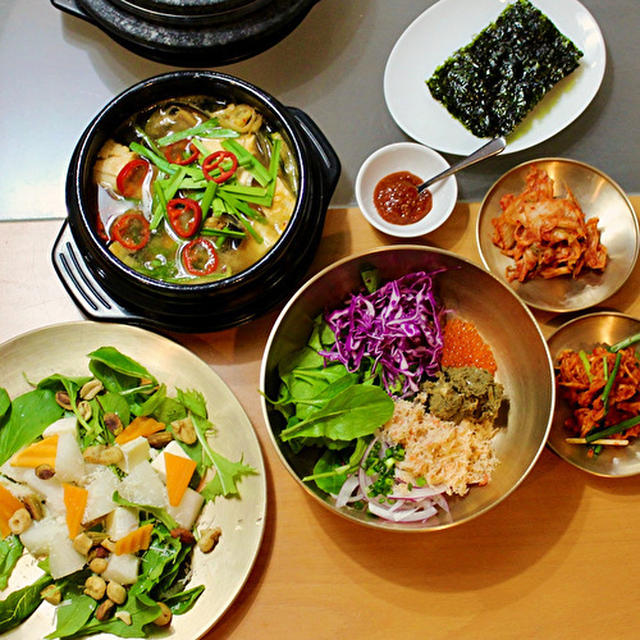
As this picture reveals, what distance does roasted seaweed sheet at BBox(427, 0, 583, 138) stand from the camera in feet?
6.05

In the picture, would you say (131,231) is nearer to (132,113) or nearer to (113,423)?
(132,113)

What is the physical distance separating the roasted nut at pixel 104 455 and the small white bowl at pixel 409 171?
88 centimetres

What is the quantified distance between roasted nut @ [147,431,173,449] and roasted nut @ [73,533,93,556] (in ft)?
0.86

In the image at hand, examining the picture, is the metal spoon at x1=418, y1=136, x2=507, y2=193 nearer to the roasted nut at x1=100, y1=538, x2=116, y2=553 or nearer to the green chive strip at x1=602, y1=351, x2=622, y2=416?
the green chive strip at x1=602, y1=351, x2=622, y2=416

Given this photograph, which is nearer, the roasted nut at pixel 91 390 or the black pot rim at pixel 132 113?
the black pot rim at pixel 132 113

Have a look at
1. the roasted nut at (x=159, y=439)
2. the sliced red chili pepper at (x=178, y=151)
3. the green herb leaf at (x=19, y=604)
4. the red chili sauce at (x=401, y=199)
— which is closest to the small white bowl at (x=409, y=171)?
the red chili sauce at (x=401, y=199)

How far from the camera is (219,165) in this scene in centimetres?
165

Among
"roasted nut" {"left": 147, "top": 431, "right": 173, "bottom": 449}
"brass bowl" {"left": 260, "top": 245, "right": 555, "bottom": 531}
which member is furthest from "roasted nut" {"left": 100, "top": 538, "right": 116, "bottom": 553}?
"brass bowl" {"left": 260, "top": 245, "right": 555, "bottom": 531}

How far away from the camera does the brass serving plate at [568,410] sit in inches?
66.5

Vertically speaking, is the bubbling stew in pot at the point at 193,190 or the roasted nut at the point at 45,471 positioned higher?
the bubbling stew in pot at the point at 193,190

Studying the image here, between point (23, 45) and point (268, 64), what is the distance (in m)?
0.74

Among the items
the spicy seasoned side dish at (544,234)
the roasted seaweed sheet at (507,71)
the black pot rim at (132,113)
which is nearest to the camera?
the black pot rim at (132,113)

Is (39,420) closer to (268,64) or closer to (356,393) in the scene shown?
(356,393)

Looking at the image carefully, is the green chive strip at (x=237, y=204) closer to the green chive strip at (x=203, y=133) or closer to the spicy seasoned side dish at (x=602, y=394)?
the green chive strip at (x=203, y=133)
